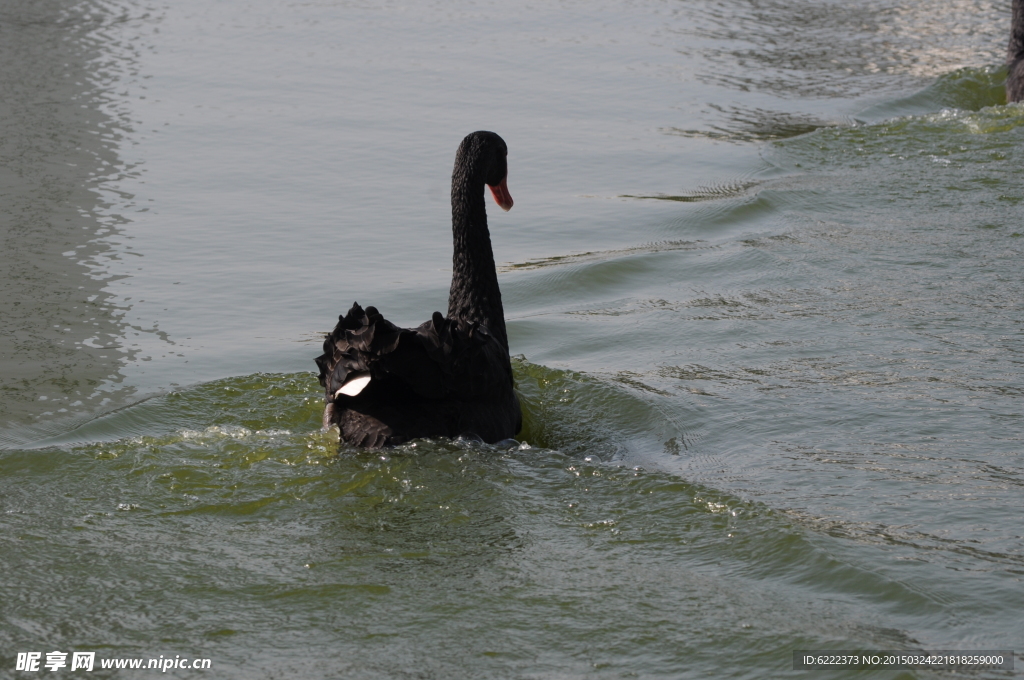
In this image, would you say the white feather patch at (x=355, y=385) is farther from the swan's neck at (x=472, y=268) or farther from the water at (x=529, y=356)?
the swan's neck at (x=472, y=268)

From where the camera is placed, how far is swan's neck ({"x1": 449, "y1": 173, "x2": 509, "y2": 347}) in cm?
583

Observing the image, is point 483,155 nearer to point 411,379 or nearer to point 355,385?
point 411,379

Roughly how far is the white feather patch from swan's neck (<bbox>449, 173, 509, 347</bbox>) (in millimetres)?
1025

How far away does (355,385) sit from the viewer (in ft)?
16.0

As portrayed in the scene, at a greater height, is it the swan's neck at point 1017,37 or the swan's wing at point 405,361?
the swan's neck at point 1017,37

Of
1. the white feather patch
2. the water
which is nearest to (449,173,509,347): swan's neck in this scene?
the water

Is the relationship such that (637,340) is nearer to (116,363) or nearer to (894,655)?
(116,363)

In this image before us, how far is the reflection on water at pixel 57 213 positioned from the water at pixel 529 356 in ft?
0.11

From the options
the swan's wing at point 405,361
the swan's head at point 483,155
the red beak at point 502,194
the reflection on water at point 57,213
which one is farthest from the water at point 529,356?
the swan's head at point 483,155

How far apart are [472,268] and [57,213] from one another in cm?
417

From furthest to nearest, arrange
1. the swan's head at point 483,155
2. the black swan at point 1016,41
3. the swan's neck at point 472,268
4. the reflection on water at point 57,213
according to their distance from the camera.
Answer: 1. the black swan at point 1016,41
2. the reflection on water at point 57,213
3. the swan's head at point 483,155
4. the swan's neck at point 472,268

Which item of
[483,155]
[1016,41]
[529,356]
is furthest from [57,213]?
[1016,41]

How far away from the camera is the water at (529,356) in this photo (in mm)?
3984

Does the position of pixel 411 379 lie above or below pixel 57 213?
below
